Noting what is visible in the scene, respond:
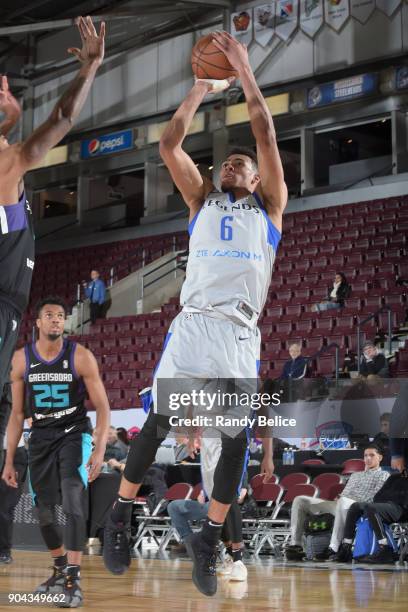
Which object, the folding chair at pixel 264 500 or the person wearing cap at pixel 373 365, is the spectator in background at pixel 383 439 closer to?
the folding chair at pixel 264 500

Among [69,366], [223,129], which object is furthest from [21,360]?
[223,129]

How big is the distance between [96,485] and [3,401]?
414 centimetres

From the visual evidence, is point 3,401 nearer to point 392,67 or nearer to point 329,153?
point 392,67

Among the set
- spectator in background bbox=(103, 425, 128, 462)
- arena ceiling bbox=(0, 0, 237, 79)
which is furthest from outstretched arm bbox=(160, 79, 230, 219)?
arena ceiling bbox=(0, 0, 237, 79)

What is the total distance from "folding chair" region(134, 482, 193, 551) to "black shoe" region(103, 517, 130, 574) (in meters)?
6.29

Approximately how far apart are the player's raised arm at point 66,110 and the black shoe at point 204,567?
7.13ft

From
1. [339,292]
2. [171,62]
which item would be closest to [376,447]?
[339,292]

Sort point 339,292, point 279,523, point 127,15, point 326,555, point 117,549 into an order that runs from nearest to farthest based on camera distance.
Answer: point 117,549, point 326,555, point 279,523, point 339,292, point 127,15

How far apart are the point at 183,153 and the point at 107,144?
22.5 m

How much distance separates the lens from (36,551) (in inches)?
460

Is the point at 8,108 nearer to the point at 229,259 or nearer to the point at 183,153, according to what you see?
the point at 183,153

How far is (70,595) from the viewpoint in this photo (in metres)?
5.47

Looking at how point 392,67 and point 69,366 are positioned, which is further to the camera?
point 392,67

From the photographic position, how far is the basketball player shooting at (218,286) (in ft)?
16.1
